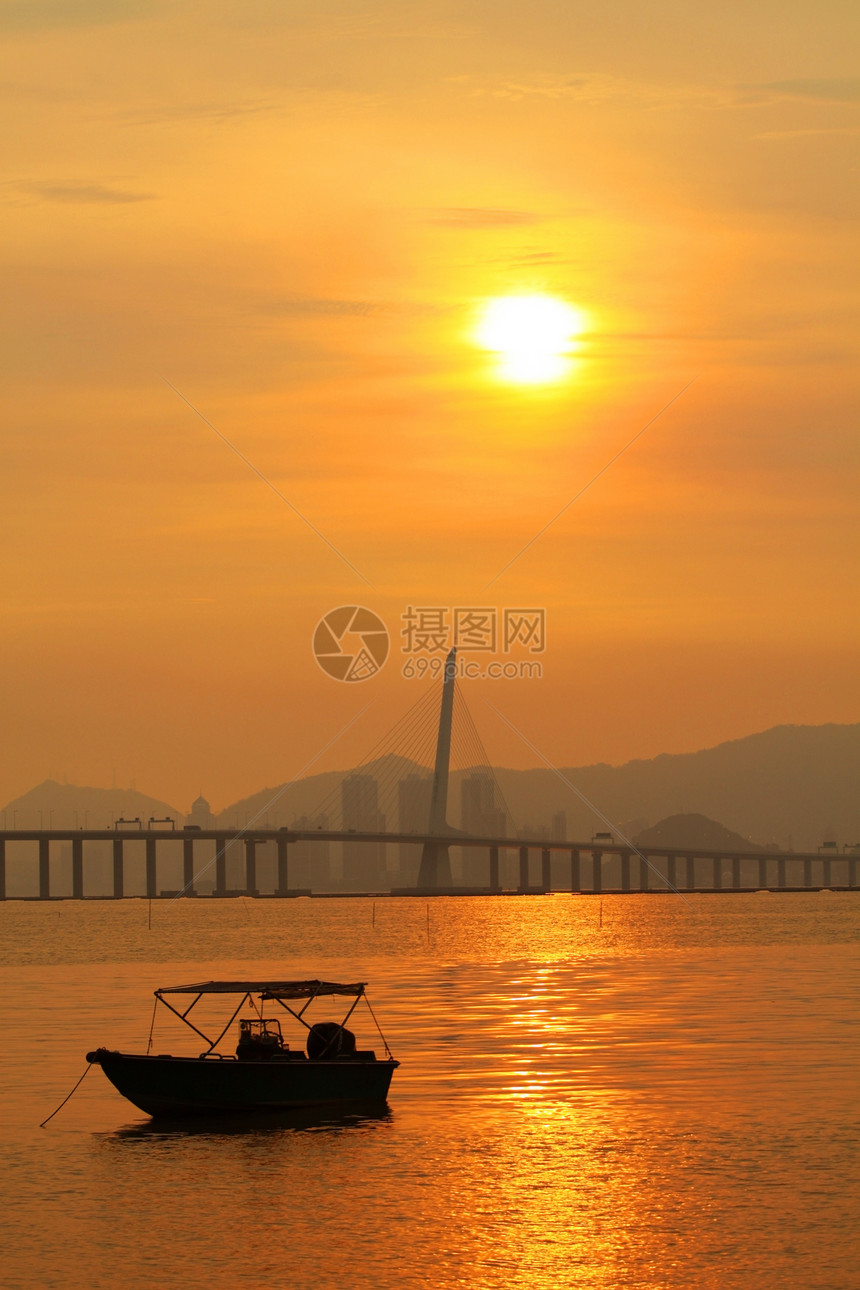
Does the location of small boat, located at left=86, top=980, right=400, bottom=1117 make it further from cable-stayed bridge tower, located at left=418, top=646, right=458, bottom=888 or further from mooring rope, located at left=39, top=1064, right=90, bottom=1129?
cable-stayed bridge tower, located at left=418, top=646, right=458, bottom=888

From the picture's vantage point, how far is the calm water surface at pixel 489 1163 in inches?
925

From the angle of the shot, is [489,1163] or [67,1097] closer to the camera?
[489,1163]

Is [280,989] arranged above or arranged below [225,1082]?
above

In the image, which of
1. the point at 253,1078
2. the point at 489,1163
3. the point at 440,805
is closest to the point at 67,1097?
the point at 253,1078

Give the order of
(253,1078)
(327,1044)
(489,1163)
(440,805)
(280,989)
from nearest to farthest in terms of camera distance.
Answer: (489,1163)
(253,1078)
(327,1044)
(280,989)
(440,805)

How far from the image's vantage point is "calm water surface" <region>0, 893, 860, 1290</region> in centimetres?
2348

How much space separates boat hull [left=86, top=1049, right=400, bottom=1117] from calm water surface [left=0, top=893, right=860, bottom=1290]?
55 centimetres

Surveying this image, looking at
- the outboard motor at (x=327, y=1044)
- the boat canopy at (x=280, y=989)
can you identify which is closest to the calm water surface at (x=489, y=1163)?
the outboard motor at (x=327, y=1044)

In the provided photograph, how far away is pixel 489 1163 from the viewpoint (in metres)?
29.3

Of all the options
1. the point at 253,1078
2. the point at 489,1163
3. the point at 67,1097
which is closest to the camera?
the point at 489,1163

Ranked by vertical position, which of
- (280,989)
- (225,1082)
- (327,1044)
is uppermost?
(280,989)

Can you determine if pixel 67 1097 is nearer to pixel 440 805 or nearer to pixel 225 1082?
pixel 225 1082

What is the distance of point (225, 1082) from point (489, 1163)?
6606 millimetres

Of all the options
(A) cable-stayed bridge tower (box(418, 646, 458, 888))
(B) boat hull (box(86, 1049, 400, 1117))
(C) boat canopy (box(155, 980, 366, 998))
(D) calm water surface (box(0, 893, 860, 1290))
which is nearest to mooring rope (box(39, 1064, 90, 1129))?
(D) calm water surface (box(0, 893, 860, 1290))
